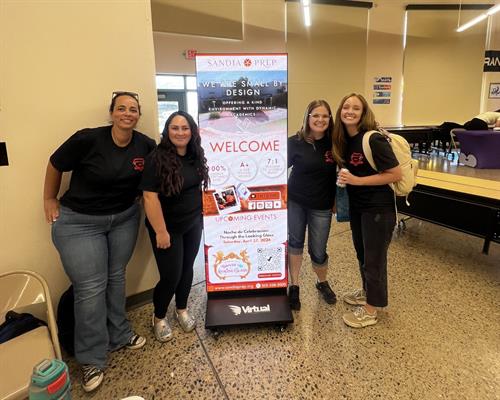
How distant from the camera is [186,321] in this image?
216cm

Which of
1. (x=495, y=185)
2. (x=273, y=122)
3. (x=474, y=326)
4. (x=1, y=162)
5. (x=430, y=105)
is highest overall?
(x=430, y=105)

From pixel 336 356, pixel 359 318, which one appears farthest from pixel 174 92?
pixel 336 356

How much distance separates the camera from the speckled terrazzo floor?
1.67 metres

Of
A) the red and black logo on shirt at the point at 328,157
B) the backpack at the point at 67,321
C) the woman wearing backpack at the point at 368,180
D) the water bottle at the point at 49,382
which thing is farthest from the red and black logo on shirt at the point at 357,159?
the backpack at the point at 67,321

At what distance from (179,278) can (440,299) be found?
81.7 inches

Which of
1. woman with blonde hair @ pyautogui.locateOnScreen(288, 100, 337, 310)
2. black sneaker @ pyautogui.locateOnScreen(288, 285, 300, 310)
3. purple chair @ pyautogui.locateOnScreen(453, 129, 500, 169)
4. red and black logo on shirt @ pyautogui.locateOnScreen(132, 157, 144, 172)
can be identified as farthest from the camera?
purple chair @ pyautogui.locateOnScreen(453, 129, 500, 169)

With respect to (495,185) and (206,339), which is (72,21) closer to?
(206,339)

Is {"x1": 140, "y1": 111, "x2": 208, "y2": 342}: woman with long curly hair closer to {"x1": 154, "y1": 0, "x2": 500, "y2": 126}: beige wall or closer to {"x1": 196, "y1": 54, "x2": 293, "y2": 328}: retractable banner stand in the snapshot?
{"x1": 196, "y1": 54, "x2": 293, "y2": 328}: retractable banner stand

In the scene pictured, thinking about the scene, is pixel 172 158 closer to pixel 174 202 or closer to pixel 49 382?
pixel 174 202

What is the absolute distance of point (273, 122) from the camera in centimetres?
206

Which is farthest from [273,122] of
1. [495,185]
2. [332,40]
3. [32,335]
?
[332,40]

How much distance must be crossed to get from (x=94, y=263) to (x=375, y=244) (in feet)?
5.48

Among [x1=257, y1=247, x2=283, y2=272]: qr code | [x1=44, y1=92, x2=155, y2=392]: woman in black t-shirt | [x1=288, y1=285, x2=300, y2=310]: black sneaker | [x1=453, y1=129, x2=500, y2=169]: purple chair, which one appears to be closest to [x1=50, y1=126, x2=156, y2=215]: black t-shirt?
[x1=44, y1=92, x2=155, y2=392]: woman in black t-shirt

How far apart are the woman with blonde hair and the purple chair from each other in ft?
7.25
